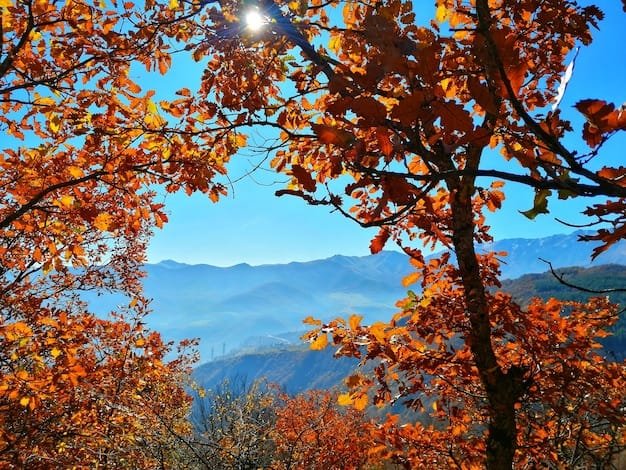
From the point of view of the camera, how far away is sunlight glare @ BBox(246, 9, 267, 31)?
3324 millimetres

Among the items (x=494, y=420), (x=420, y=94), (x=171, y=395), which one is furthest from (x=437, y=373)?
(x=171, y=395)

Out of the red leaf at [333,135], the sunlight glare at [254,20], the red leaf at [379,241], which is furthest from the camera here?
the sunlight glare at [254,20]

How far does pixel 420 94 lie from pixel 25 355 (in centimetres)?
609

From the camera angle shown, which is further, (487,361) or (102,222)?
(102,222)

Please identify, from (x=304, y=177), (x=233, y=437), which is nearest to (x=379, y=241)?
(x=304, y=177)

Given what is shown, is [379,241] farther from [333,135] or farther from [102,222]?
[102,222]

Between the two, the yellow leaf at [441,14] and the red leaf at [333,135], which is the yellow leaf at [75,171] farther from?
the yellow leaf at [441,14]

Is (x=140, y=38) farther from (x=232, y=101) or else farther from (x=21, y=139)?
(x=21, y=139)

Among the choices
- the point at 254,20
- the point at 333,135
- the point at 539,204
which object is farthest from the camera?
the point at 254,20

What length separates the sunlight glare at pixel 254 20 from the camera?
3.32 metres

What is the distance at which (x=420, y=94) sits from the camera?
1.30m

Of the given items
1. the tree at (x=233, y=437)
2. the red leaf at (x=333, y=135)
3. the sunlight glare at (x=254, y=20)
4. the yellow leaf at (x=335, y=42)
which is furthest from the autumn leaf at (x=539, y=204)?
the tree at (x=233, y=437)

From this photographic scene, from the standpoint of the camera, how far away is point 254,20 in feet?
11.3

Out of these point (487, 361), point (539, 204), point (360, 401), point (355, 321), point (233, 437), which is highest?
point (539, 204)
